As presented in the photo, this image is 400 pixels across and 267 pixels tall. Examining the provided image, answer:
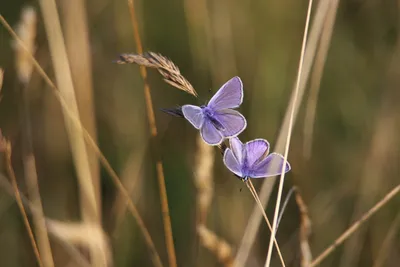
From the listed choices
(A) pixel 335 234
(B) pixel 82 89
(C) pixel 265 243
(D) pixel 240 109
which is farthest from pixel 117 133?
(A) pixel 335 234

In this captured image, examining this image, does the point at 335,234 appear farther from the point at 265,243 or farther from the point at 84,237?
the point at 84,237

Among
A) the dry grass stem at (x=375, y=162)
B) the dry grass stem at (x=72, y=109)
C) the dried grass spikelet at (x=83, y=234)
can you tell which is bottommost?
the dry grass stem at (x=375, y=162)

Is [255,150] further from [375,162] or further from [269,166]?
[375,162]

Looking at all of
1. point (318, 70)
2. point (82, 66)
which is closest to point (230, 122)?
point (318, 70)

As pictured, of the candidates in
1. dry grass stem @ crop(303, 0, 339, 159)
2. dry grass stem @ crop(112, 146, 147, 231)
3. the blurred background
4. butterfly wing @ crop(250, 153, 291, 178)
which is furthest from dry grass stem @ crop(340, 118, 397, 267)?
butterfly wing @ crop(250, 153, 291, 178)

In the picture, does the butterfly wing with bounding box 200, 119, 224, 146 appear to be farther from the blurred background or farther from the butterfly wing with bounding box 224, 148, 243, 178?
the blurred background

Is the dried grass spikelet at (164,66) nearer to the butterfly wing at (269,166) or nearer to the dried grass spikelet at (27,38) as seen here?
the butterfly wing at (269,166)

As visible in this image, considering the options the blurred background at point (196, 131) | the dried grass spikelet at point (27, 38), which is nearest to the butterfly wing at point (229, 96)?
the dried grass spikelet at point (27, 38)
